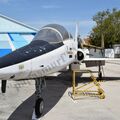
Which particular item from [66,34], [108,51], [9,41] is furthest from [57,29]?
[108,51]

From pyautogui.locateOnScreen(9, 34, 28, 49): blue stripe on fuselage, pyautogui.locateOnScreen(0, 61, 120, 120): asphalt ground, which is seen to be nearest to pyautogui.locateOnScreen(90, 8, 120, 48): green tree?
pyautogui.locateOnScreen(9, 34, 28, 49): blue stripe on fuselage

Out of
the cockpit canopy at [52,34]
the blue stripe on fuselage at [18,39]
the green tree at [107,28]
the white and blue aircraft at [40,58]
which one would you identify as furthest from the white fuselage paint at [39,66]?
the green tree at [107,28]

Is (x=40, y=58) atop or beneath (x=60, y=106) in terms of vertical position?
atop

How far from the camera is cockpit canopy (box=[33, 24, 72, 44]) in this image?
973 cm

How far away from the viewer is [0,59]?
7512 millimetres

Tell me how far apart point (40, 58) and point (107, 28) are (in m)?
63.5

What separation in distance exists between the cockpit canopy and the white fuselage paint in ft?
0.98

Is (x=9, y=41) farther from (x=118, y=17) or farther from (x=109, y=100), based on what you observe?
(x=118, y=17)

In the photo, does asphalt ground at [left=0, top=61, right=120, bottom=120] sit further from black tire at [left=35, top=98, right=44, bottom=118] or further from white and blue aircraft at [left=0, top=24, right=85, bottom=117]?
white and blue aircraft at [left=0, top=24, right=85, bottom=117]

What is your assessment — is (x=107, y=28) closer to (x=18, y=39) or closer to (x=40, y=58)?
(x=18, y=39)

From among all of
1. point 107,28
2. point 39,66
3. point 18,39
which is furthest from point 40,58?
point 107,28

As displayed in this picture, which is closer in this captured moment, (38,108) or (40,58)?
(40,58)

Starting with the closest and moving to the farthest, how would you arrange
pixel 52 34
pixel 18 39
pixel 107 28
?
pixel 52 34 → pixel 18 39 → pixel 107 28

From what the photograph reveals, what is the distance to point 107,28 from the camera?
70312 mm
